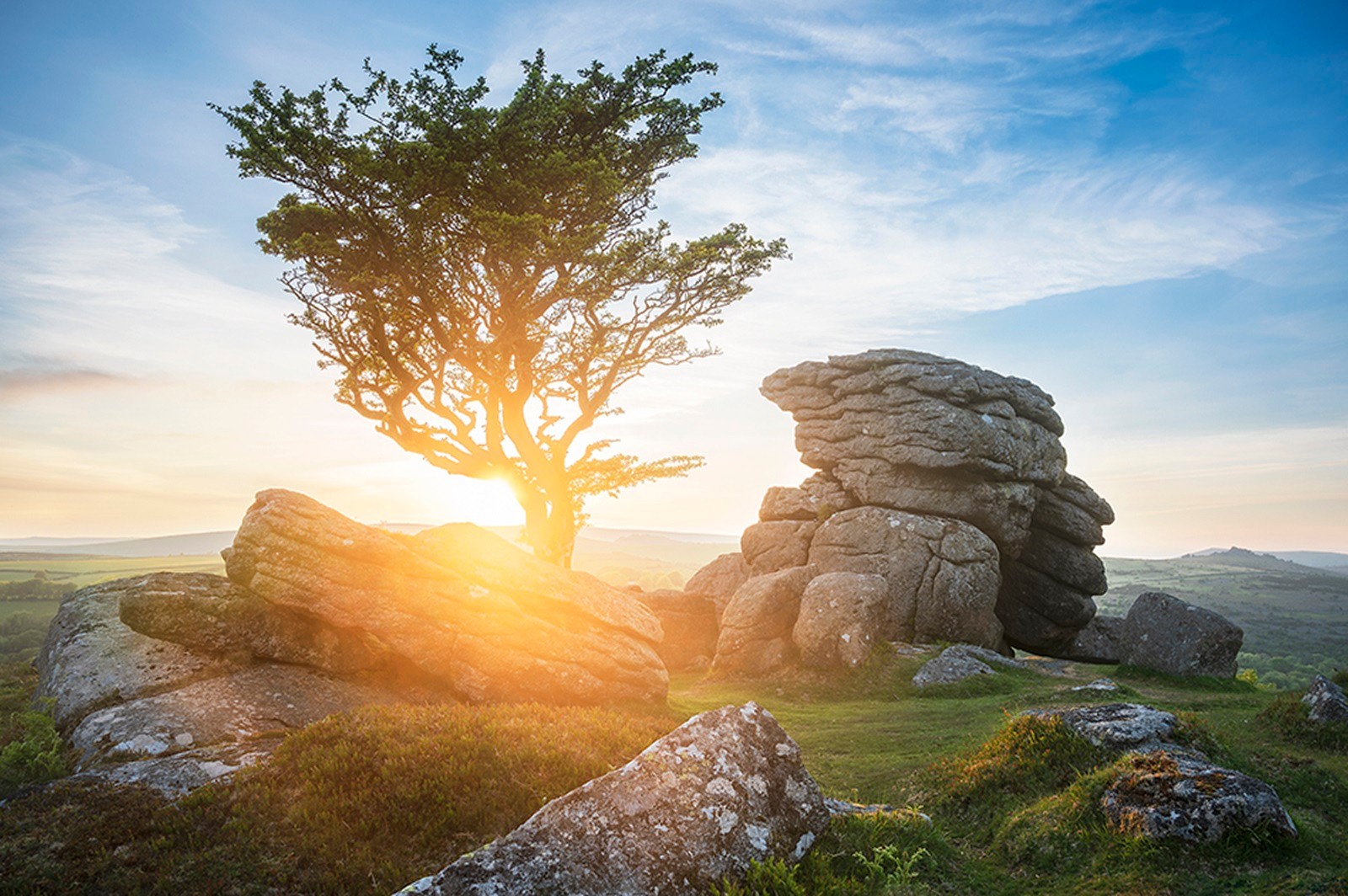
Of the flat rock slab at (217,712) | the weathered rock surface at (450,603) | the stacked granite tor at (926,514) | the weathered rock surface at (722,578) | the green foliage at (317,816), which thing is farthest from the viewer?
the weathered rock surface at (722,578)

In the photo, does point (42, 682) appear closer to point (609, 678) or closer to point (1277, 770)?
point (609, 678)

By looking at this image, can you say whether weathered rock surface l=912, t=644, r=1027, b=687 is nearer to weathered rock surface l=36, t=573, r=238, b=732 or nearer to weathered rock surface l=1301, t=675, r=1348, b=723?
weathered rock surface l=1301, t=675, r=1348, b=723

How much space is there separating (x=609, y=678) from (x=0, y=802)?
13.1m

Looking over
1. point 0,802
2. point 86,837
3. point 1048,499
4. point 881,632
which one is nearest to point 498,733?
point 86,837

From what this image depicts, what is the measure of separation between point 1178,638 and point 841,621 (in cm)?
1475

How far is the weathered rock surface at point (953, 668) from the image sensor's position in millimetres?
25891

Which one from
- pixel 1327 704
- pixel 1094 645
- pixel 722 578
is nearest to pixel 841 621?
pixel 722 578

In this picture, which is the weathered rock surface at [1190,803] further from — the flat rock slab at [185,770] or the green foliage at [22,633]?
the green foliage at [22,633]

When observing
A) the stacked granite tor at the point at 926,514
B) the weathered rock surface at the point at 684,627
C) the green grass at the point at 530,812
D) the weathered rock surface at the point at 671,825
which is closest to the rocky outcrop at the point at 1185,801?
the green grass at the point at 530,812

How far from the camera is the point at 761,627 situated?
99.1 feet

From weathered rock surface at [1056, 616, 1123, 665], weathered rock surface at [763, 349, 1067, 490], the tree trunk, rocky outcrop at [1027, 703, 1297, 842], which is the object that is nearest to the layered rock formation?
rocky outcrop at [1027, 703, 1297, 842]

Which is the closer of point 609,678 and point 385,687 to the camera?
point 385,687

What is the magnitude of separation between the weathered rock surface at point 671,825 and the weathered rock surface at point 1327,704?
14520mm

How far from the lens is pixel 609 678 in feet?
64.3
